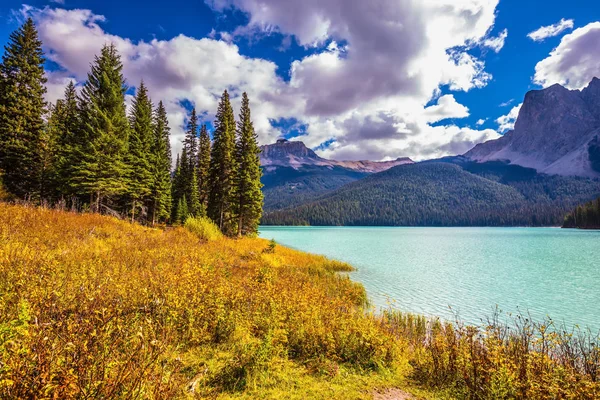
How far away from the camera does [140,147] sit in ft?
106

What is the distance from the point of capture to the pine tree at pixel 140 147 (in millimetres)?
31328

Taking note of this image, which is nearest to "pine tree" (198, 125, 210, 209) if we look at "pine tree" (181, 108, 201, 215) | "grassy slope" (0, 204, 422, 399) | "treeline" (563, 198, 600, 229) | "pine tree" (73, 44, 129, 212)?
"pine tree" (181, 108, 201, 215)

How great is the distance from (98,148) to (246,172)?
1520 centimetres

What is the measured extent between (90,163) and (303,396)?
2514cm

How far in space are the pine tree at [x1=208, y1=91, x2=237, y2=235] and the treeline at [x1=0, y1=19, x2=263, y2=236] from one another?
0.13 m

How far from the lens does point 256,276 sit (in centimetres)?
1168

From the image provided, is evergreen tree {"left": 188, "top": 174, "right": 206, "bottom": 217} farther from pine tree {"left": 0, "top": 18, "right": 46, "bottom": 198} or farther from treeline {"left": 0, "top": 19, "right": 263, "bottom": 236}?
pine tree {"left": 0, "top": 18, "right": 46, "bottom": 198}

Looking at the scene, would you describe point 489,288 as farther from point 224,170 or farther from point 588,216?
point 588,216

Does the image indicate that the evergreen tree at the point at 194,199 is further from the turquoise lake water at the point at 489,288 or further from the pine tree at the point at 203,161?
the turquoise lake water at the point at 489,288

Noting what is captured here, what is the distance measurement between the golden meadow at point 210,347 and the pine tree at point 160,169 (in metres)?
29.1

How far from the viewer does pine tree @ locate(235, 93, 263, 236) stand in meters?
35.2

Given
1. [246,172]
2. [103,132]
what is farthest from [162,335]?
[246,172]

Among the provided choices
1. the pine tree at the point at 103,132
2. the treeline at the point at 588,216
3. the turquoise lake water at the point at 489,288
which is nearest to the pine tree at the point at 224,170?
the pine tree at the point at 103,132

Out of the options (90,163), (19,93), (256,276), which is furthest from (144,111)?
(256,276)
